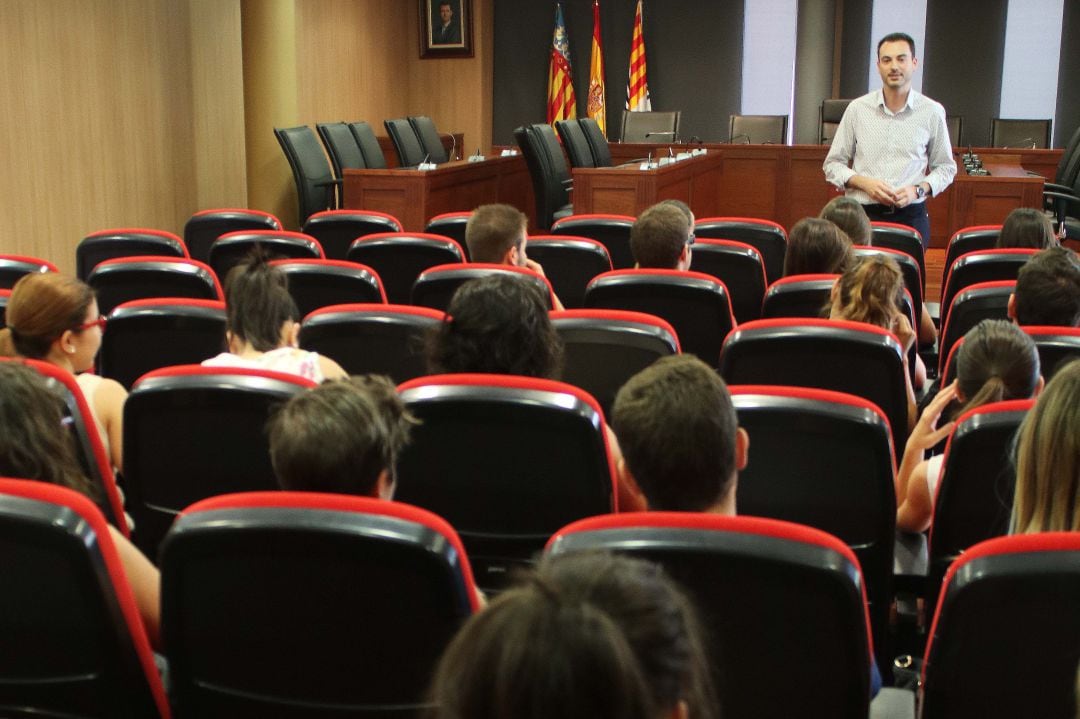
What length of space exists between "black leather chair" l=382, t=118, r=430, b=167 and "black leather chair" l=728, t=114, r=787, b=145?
3030mm

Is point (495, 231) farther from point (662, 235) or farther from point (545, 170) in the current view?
point (545, 170)

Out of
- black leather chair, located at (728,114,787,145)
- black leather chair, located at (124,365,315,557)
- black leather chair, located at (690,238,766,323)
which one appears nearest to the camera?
black leather chair, located at (124,365,315,557)

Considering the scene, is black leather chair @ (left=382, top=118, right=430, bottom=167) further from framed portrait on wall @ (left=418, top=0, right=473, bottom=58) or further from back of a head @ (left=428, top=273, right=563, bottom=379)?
back of a head @ (left=428, top=273, right=563, bottom=379)

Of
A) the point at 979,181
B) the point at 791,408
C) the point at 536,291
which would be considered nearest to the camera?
the point at 791,408

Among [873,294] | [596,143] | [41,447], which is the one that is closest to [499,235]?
[873,294]

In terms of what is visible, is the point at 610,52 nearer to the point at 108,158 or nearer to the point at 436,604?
the point at 108,158

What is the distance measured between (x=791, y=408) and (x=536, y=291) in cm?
76

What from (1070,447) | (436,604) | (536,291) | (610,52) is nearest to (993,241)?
(536,291)

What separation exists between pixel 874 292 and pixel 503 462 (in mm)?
1613

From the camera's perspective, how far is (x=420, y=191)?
27.8 ft

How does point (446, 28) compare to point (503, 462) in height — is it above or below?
above

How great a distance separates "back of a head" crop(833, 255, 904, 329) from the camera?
343 cm

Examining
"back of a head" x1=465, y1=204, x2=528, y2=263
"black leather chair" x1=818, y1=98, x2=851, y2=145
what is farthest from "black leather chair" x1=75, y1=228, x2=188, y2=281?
"black leather chair" x1=818, y1=98, x2=851, y2=145

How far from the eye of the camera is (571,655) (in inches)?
31.9
